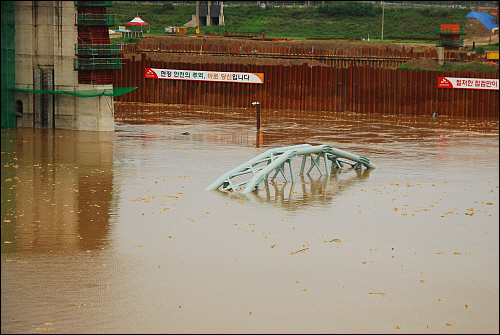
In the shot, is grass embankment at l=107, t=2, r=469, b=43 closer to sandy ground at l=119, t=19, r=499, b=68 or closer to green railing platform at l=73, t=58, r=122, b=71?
sandy ground at l=119, t=19, r=499, b=68

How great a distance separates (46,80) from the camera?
30.4 metres

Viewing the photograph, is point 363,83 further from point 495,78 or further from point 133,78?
point 133,78

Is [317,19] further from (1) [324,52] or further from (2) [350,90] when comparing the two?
(2) [350,90]

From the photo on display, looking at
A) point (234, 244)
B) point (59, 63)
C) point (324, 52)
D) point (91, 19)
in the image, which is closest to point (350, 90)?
point (91, 19)

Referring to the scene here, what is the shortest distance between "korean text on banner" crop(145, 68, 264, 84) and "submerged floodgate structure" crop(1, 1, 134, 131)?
10748 millimetres

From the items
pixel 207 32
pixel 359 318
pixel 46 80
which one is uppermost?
pixel 207 32

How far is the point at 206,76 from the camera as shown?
135 ft

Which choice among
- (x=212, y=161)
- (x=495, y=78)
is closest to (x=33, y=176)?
(x=212, y=161)

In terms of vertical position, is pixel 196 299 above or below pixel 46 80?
below

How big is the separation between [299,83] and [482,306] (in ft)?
100

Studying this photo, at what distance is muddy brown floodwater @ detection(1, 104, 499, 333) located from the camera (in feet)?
31.5

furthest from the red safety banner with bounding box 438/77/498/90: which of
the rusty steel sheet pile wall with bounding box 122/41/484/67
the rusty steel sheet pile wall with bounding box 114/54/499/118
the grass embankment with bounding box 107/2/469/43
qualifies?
the grass embankment with bounding box 107/2/469/43

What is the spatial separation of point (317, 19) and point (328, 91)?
168 ft

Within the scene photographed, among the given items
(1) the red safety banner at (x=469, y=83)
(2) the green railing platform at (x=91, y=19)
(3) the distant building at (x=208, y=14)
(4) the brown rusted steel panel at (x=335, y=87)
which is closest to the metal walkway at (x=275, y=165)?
(2) the green railing platform at (x=91, y=19)
